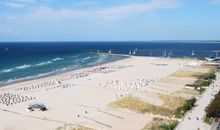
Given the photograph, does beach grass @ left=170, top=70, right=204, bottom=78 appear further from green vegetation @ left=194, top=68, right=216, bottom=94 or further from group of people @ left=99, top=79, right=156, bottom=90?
group of people @ left=99, top=79, right=156, bottom=90

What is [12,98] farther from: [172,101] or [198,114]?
[198,114]

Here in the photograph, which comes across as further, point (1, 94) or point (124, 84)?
point (124, 84)

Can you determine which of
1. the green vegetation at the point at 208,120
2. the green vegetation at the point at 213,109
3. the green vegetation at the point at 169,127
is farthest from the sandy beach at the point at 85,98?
the green vegetation at the point at 213,109

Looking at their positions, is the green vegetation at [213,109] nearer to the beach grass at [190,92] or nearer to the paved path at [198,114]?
the paved path at [198,114]

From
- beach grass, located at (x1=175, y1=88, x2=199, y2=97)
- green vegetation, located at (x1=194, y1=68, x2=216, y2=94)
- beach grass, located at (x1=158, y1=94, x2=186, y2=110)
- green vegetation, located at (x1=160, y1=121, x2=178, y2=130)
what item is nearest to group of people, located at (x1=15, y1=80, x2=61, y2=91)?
beach grass, located at (x1=158, y1=94, x2=186, y2=110)

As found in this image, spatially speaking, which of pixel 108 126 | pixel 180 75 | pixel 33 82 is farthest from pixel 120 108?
pixel 180 75

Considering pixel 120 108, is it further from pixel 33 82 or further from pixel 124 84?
pixel 33 82
